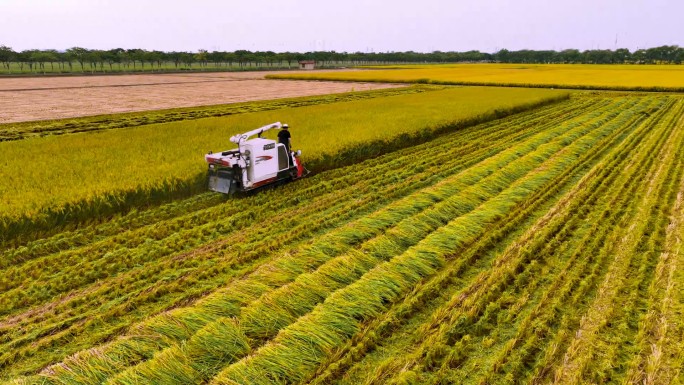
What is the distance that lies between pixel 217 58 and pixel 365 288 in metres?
142

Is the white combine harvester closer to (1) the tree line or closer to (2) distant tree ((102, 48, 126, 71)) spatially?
(1) the tree line

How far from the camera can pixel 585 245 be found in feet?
26.2

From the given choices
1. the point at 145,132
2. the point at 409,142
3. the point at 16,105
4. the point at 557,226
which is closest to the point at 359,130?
the point at 409,142

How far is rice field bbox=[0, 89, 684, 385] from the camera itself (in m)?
4.96

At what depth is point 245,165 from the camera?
416 inches

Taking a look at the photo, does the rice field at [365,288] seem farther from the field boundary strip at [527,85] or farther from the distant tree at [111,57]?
the distant tree at [111,57]

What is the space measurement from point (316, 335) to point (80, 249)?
5.16m

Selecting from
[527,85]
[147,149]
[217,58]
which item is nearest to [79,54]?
[217,58]

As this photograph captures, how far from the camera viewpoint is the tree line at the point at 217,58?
10644 cm

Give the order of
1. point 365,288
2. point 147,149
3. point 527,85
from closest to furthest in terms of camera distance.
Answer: point 365,288
point 147,149
point 527,85

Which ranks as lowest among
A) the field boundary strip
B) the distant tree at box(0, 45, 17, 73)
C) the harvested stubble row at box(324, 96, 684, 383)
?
the harvested stubble row at box(324, 96, 684, 383)

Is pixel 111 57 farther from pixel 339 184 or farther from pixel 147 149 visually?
pixel 339 184

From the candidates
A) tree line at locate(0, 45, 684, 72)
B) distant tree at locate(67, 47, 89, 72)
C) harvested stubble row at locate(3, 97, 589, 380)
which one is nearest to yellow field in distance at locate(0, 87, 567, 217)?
harvested stubble row at locate(3, 97, 589, 380)

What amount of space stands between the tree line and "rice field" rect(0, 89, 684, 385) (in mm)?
110652
